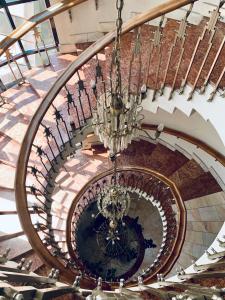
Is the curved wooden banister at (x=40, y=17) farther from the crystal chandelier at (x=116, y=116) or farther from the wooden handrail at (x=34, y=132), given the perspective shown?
the crystal chandelier at (x=116, y=116)

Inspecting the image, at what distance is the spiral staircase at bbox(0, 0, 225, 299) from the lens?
3088 mm

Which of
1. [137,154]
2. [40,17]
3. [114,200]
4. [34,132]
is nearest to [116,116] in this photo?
[34,132]

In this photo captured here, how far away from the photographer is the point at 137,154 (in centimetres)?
621

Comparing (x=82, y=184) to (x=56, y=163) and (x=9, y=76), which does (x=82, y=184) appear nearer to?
(x=56, y=163)

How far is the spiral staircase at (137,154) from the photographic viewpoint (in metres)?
3.09

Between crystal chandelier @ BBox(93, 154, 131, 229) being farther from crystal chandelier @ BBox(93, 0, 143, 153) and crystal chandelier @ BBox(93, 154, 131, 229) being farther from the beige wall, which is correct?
the beige wall

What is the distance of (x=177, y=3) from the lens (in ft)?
9.28

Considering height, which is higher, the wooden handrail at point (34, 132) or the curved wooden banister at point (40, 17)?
the curved wooden banister at point (40, 17)

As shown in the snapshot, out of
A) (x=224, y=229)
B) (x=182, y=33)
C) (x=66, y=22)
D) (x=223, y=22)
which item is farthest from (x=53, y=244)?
(x=223, y=22)

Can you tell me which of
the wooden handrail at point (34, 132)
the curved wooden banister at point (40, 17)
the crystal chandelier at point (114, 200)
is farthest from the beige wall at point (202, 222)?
the curved wooden banister at point (40, 17)

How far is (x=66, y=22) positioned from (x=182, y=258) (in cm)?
455

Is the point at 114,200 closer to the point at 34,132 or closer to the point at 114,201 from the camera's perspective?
the point at 114,201

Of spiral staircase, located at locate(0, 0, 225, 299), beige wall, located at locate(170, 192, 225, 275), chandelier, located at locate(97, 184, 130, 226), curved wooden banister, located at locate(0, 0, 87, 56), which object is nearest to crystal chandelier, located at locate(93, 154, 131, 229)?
chandelier, located at locate(97, 184, 130, 226)

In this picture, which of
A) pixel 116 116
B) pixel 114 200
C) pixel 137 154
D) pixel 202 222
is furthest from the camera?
pixel 137 154
